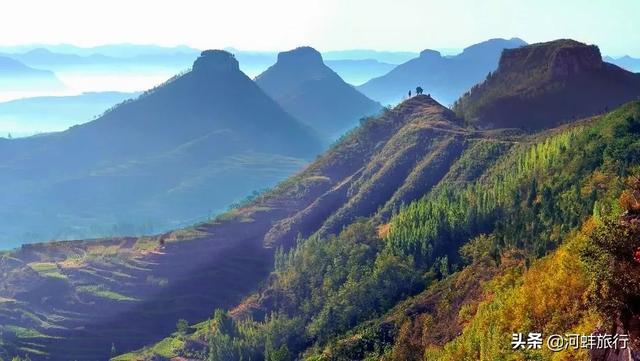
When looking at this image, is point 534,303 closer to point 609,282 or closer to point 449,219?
point 609,282

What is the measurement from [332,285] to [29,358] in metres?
69.8

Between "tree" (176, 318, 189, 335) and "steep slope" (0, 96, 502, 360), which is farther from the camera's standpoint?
"steep slope" (0, 96, 502, 360)

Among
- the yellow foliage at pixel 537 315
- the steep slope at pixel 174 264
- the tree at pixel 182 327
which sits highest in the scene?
the yellow foliage at pixel 537 315

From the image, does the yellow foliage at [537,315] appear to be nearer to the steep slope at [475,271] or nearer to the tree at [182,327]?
the steep slope at [475,271]

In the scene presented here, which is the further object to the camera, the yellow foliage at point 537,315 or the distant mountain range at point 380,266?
the distant mountain range at point 380,266

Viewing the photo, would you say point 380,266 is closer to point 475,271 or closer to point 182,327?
point 475,271

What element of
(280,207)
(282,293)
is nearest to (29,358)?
(282,293)

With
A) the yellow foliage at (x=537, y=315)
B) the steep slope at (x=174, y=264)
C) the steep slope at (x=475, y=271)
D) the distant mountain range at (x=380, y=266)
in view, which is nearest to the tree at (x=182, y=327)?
the distant mountain range at (x=380, y=266)

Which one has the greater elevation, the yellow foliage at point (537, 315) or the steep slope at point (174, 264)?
the yellow foliage at point (537, 315)

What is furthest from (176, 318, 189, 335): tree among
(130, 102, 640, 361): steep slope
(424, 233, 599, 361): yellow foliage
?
(424, 233, 599, 361): yellow foliage

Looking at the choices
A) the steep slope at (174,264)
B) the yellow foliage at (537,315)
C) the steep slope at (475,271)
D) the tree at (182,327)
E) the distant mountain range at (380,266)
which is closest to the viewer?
the yellow foliage at (537,315)

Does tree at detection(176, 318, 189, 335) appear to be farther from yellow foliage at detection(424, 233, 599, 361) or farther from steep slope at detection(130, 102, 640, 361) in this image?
yellow foliage at detection(424, 233, 599, 361)

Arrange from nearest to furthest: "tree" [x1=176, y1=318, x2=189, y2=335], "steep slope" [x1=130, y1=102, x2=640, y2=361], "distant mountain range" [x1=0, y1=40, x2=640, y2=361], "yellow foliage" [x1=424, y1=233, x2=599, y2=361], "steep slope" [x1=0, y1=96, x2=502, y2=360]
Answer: "yellow foliage" [x1=424, y1=233, x2=599, y2=361] → "steep slope" [x1=130, y1=102, x2=640, y2=361] → "distant mountain range" [x1=0, y1=40, x2=640, y2=361] → "tree" [x1=176, y1=318, x2=189, y2=335] → "steep slope" [x1=0, y1=96, x2=502, y2=360]

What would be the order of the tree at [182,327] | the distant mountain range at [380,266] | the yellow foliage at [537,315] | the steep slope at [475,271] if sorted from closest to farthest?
the yellow foliage at [537,315], the steep slope at [475,271], the distant mountain range at [380,266], the tree at [182,327]
